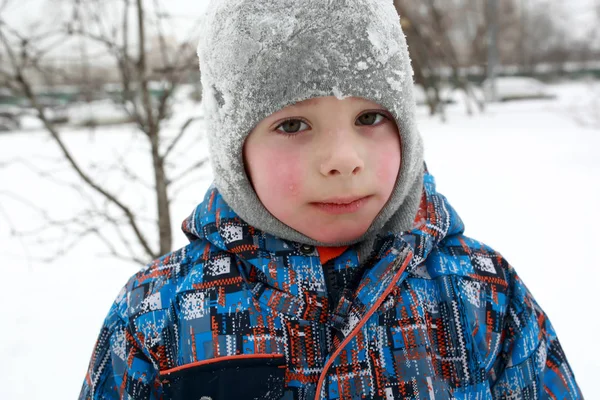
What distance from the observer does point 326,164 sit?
877mm

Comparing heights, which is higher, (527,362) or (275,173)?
(275,173)

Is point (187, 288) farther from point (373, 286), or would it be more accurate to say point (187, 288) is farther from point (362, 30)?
point (362, 30)

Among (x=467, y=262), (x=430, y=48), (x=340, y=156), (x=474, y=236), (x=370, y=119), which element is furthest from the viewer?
(x=430, y=48)

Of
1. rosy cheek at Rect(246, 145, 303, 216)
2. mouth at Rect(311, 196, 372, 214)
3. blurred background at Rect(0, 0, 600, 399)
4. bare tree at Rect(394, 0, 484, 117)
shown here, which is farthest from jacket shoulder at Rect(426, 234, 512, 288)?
bare tree at Rect(394, 0, 484, 117)

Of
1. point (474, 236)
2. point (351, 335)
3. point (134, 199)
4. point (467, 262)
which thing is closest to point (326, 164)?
point (351, 335)

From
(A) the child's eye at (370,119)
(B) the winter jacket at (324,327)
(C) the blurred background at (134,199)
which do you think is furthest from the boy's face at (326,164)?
(C) the blurred background at (134,199)

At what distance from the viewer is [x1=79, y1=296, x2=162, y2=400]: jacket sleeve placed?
40.0 inches

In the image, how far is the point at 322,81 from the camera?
2.95 ft

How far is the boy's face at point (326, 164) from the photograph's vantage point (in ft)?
2.93

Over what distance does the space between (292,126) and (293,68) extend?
0.11m

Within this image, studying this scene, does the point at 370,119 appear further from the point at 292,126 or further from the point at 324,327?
the point at 324,327

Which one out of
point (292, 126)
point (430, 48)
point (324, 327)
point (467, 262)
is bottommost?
point (324, 327)

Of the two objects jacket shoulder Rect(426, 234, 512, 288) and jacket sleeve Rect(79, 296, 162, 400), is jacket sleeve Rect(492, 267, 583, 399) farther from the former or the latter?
jacket sleeve Rect(79, 296, 162, 400)

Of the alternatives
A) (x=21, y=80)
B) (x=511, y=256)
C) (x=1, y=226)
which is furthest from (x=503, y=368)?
(x=1, y=226)
